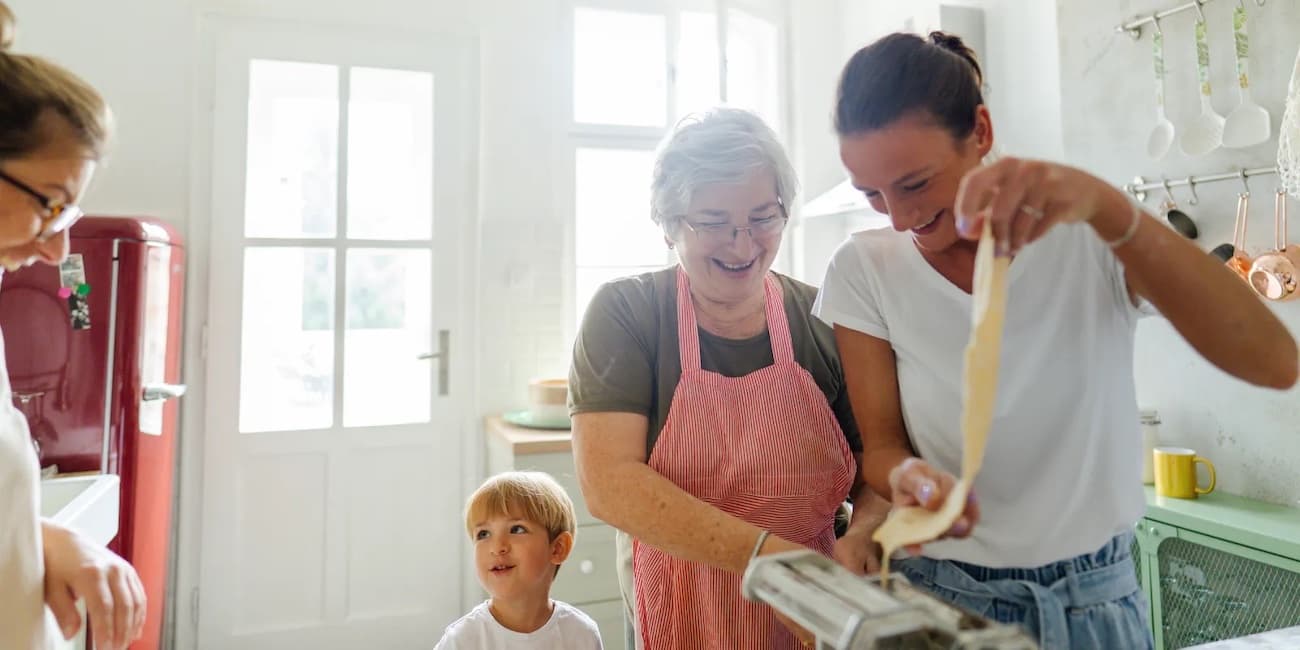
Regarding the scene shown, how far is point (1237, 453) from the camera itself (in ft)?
5.35

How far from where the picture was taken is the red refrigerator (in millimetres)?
1822

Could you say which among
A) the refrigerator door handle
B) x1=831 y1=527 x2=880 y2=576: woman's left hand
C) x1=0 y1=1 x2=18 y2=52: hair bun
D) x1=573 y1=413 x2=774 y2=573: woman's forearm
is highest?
x1=0 y1=1 x2=18 y2=52: hair bun

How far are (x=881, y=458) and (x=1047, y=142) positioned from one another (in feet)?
5.44

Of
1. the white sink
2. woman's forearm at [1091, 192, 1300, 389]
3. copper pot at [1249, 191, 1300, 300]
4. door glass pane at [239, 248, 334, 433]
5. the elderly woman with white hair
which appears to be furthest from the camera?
door glass pane at [239, 248, 334, 433]

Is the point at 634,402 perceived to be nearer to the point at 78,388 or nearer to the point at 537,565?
the point at 537,565

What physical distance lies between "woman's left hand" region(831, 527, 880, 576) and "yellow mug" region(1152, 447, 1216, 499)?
1166 mm

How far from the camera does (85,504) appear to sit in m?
1.36

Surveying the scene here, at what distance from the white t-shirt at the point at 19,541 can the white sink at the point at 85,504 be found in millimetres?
739

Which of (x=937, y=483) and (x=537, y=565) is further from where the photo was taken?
(x=537, y=565)

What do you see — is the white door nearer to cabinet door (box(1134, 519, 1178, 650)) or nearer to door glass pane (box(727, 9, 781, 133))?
door glass pane (box(727, 9, 781, 133))

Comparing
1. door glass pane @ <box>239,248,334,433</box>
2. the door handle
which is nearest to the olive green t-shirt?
the door handle

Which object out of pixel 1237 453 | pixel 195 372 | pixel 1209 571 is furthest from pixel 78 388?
pixel 1237 453

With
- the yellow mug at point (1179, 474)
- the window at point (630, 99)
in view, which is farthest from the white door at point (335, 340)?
the yellow mug at point (1179, 474)

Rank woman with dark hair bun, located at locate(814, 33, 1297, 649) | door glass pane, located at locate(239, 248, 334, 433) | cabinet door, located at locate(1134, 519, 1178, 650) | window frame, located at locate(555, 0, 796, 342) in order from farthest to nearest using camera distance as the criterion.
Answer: window frame, located at locate(555, 0, 796, 342)
door glass pane, located at locate(239, 248, 334, 433)
cabinet door, located at locate(1134, 519, 1178, 650)
woman with dark hair bun, located at locate(814, 33, 1297, 649)
